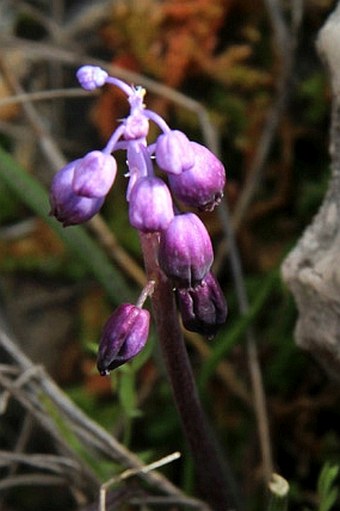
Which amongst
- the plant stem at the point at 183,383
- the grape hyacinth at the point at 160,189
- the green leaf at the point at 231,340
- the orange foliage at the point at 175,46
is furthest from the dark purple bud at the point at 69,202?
the orange foliage at the point at 175,46

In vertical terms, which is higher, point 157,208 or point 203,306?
point 157,208

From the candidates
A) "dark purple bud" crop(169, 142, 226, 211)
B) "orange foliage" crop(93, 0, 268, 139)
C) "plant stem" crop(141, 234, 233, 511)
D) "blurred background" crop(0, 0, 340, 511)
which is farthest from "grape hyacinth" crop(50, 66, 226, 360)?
"orange foliage" crop(93, 0, 268, 139)

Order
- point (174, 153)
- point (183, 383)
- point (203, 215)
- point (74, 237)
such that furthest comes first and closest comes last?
1. point (203, 215)
2. point (74, 237)
3. point (183, 383)
4. point (174, 153)

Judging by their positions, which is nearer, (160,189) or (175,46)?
(160,189)

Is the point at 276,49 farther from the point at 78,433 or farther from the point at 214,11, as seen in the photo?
the point at 78,433

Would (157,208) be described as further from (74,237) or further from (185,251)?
(74,237)

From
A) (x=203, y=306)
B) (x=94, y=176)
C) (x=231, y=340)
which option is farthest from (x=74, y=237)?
(x=94, y=176)

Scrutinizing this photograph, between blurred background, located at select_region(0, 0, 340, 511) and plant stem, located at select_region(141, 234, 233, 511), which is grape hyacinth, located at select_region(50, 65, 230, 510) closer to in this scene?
plant stem, located at select_region(141, 234, 233, 511)
